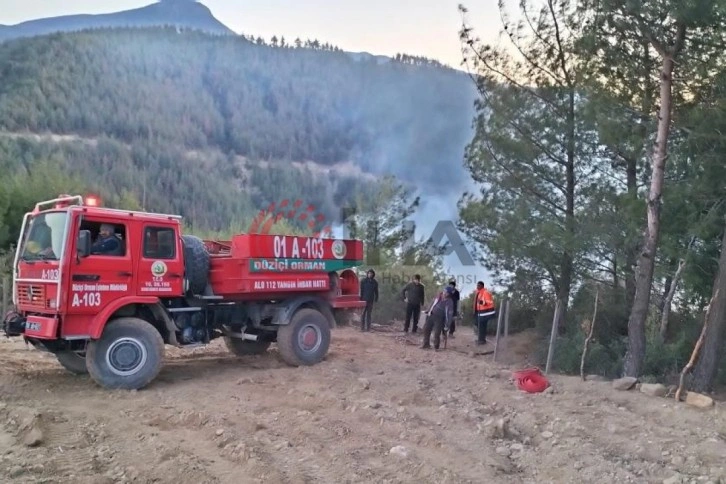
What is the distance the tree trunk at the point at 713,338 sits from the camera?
9.33 metres

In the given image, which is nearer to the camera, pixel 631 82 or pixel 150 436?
pixel 150 436

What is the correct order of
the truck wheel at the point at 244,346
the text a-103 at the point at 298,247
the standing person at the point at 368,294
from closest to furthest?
1. the text a-103 at the point at 298,247
2. the truck wheel at the point at 244,346
3. the standing person at the point at 368,294

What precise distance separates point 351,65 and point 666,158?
38.4m

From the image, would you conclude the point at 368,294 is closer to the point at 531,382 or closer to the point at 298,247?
the point at 298,247

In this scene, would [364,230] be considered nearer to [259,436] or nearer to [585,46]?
[585,46]

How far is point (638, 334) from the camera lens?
407 inches

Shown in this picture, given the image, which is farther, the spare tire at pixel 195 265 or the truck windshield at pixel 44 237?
the spare tire at pixel 195 265

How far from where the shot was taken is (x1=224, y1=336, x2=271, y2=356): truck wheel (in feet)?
36.8

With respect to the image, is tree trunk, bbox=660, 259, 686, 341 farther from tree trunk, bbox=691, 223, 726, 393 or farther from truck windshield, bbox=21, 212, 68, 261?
truck windshield, bbox=21, 212, 68, 261

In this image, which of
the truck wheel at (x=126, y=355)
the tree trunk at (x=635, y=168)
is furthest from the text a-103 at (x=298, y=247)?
the tree trunk at (x=635, y=168)

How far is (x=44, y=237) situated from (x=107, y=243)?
2.48 feet

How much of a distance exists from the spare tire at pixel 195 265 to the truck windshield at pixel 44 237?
1.73m

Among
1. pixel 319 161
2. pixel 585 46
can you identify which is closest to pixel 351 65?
pixel 319 161

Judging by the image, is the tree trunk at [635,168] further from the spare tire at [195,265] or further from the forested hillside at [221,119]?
the forested hillside at [221,119]
